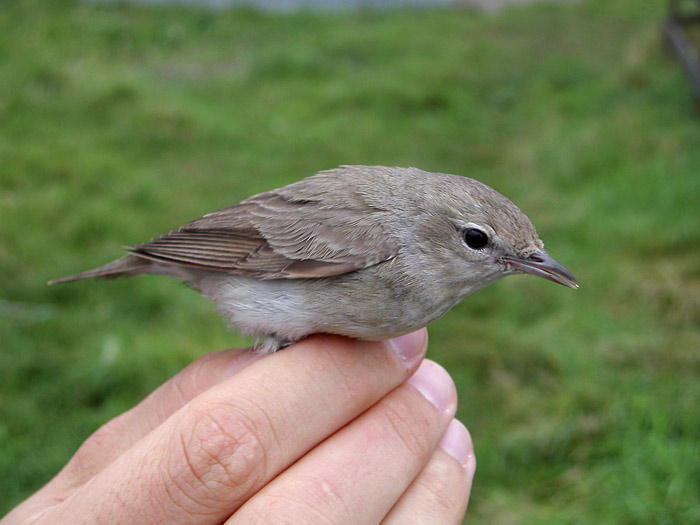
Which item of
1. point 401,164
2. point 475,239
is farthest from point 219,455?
point 401,164

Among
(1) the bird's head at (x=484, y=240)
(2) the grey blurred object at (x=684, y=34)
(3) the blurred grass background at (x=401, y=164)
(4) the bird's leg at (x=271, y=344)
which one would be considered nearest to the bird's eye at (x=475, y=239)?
(1) the bird's head at (x=484, y=240)

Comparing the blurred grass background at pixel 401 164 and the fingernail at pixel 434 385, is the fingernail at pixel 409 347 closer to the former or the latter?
the fingernail at pixel 434 385

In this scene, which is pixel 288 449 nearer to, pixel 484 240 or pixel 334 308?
pixel 334 308

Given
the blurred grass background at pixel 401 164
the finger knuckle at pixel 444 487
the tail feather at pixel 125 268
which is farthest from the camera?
the blurred grass background at pixel 401 164

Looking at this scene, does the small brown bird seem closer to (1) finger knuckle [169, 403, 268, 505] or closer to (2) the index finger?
(2) the index finger

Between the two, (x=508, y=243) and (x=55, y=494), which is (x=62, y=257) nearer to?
(x=55, y=494)

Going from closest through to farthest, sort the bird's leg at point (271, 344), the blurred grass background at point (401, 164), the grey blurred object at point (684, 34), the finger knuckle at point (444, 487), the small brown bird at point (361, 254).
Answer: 1. the finger knuckle at point (444, 487)
2. the small brown bird at point (361, 254)
3. the bird's leg at point (271, 344)
4. the blurred grass background at point (401, 164)
5. the grey blurred object at point (684, 34)
